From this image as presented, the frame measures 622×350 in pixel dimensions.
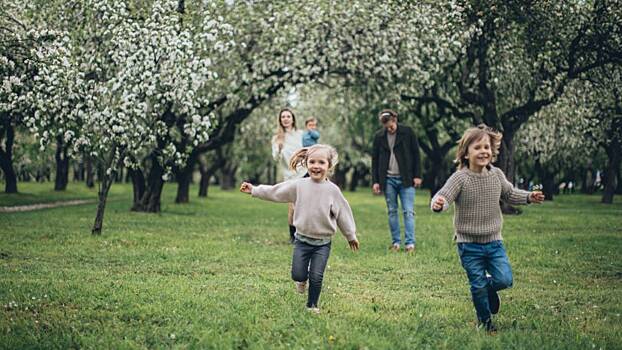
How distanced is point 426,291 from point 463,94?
1633cm

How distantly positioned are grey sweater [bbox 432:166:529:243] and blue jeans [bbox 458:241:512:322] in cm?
8

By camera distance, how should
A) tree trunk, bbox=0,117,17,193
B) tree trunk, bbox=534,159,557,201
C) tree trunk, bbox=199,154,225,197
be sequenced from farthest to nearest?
1. tree trunk, bbox=534,159,557,201
2. tree trunk, bbox=199,154,225,197
3. tree trunk, bbox=0,117,17,193

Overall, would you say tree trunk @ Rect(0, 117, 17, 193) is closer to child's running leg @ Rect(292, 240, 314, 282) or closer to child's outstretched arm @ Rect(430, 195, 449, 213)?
child's running leg @ Rect(292, 240, 314, 282)

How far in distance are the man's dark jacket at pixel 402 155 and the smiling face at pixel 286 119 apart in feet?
5.77

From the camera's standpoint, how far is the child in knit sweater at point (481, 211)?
6785mm

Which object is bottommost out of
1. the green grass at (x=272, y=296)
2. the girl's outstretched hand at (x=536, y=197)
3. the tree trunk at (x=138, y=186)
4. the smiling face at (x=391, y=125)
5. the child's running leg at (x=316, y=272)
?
the green grass at (x=272, y=296)

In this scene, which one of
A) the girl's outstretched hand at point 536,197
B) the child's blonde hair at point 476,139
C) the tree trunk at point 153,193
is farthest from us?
the tree trunk at point 153,193

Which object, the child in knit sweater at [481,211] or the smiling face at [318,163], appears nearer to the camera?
the child in knit sweater at [481,211]

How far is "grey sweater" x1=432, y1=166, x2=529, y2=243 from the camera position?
22.5 feet

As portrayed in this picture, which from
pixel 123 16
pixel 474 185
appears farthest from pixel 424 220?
pixel 474 185

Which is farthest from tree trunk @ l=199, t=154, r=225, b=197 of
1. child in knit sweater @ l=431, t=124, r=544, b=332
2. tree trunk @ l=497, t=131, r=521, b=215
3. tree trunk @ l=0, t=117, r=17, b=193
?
child in knit sweater @ l=431, t=124, r=544, b=332

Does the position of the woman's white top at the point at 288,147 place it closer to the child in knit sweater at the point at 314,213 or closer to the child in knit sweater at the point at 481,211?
the child in knit sweater at the point at 314,213

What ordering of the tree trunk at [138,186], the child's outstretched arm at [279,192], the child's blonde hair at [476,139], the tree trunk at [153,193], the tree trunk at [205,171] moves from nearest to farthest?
the child's blonde hair at [476,139]
the child's outstretched arm at [279,192]
the tree trunk at [153,193]
the tree trunk at [138,186]
the tree trunk at [205,171]

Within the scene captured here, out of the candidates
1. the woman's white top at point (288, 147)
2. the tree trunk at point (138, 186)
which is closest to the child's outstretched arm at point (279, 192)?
the woman's white top at point (288, 147)
